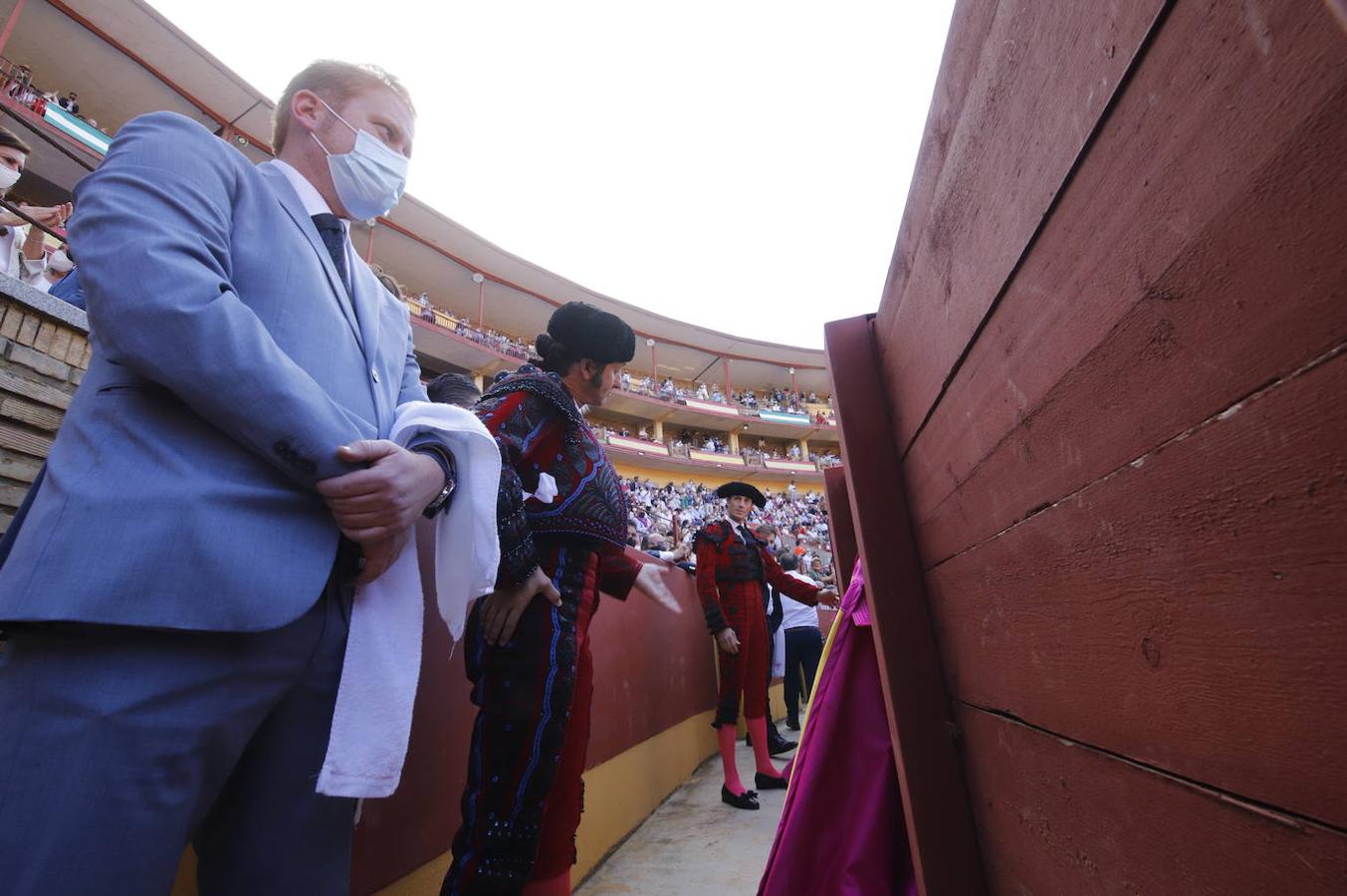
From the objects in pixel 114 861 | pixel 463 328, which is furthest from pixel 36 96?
pixel 114 861

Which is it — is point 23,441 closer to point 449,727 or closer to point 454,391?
point 454,391

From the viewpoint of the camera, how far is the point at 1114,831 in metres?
0.65

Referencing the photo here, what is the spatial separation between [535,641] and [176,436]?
34.9 inches

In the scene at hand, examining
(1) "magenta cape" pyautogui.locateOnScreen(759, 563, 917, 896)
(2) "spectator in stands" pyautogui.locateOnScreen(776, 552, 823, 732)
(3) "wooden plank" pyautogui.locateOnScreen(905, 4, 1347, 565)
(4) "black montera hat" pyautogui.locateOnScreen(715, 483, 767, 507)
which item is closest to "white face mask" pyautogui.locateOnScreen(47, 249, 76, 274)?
(4) "black montera hat" pyautogui.locateOnScreen(715, 483, 767, 507)

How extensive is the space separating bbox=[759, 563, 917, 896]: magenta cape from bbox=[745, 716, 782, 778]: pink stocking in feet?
8.26

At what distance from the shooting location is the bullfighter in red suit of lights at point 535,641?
1.38 m

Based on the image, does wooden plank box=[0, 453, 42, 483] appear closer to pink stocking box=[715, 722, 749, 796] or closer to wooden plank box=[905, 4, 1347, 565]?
wooden plank box=[905, 4, 1347, 565]

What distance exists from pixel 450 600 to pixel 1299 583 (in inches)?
43.9

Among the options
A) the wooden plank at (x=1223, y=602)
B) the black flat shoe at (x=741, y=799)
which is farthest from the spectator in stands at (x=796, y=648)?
the wooden plank at (x=1223, y=602)

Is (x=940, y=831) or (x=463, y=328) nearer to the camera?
(x=940, y=831)

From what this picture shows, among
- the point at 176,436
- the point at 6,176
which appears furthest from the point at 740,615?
the point at 6,176

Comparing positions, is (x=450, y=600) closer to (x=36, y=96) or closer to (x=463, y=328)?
(x=36, y=96)

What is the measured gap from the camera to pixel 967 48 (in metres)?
0.85

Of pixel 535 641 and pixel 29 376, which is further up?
pixel 29 376
